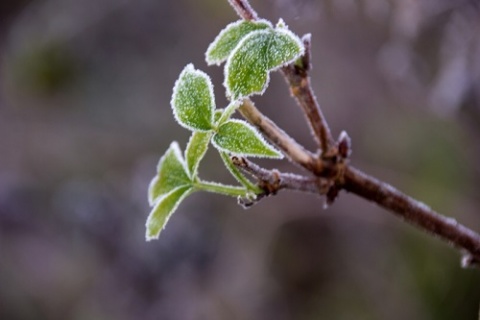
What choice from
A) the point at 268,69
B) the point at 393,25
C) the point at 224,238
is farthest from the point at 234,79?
the point at 224,238

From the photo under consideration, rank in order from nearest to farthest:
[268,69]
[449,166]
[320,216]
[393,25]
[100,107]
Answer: [268,69]
[393,25]
[449,166]
[320,216]
[100,107]

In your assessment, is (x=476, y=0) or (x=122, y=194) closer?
(x=476, y=0)

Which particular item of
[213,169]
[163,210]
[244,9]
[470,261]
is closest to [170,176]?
[163,210]

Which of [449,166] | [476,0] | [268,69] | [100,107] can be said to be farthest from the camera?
[100,107]

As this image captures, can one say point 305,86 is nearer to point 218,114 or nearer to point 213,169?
point 218,114

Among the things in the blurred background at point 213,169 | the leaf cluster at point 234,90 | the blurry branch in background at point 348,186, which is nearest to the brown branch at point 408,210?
the blurry branch in background at point 348,186

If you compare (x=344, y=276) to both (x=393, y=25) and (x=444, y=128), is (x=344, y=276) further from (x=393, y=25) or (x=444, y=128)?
(x=393, y=25)
